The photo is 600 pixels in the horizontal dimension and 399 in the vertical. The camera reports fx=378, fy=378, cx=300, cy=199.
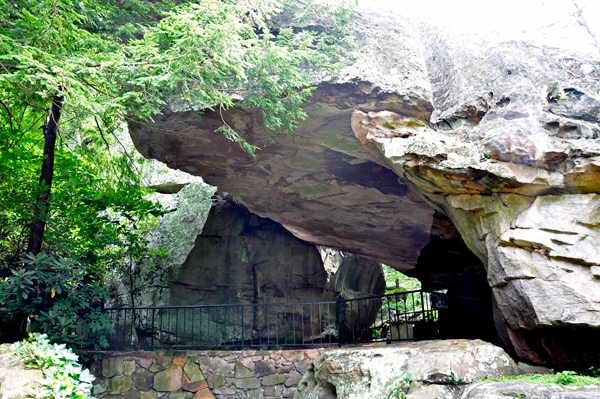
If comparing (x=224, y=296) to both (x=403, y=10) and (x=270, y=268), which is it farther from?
(x=403, y=10)

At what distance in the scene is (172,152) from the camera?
20.6 ft

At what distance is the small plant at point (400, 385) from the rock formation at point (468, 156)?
1.53 meters

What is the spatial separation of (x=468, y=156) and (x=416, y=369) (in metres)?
2.45

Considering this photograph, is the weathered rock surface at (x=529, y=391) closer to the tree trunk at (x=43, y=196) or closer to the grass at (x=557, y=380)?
the grass at (x=557, y=380)

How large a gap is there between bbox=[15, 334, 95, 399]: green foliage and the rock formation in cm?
309

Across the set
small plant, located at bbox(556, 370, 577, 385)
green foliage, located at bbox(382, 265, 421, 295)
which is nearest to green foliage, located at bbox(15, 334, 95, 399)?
small plant, located at bbox(556, 370, 577, 385)

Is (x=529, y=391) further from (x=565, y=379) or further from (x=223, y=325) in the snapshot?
(x=223, y=325)

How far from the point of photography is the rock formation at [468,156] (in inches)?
157

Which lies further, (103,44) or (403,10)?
(403,10)

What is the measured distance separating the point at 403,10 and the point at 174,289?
6.84 m

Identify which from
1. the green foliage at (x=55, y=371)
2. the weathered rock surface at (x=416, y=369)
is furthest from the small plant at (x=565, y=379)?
the green foliage at (x=55, y=371)

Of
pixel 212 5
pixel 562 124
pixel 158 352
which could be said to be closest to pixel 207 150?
pixel 212 5

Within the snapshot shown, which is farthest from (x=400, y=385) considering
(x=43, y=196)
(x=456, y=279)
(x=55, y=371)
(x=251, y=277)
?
(x=456, y=279)

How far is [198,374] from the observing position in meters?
5.94
